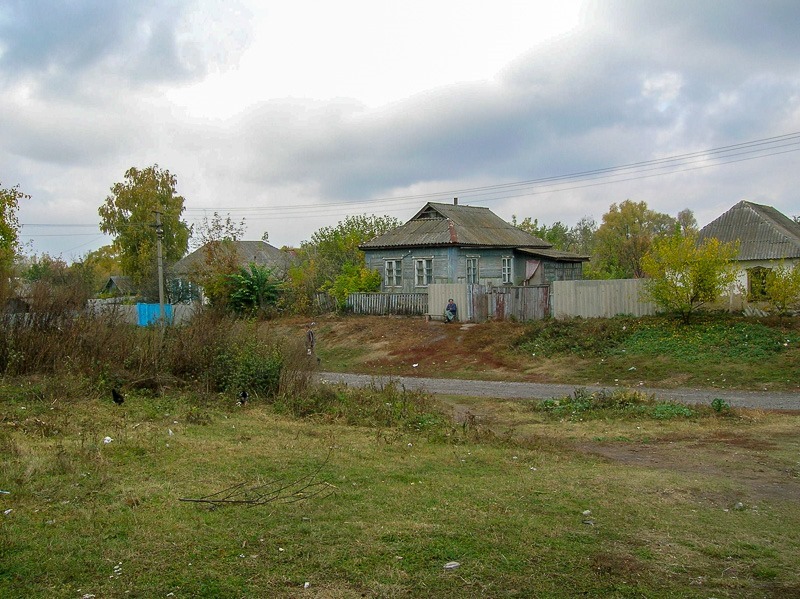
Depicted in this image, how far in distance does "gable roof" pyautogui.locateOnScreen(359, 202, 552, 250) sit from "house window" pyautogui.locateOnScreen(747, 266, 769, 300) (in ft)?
41.3

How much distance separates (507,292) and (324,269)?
1715 cm

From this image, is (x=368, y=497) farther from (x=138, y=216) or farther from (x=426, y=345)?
(x=138, y=216)

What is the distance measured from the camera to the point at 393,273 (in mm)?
39688

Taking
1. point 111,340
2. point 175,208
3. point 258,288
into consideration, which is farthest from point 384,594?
point 175,208

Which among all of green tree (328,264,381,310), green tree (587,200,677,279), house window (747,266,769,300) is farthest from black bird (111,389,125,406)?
green tree (587,200,677,279)

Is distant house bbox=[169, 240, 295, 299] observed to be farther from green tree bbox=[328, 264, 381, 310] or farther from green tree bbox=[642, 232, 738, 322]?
green tree bbox=[642, 232, 738, 322]

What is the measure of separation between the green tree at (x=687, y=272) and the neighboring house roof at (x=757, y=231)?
6.08 metres

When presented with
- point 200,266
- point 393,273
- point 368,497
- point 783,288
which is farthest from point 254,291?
point 368,497

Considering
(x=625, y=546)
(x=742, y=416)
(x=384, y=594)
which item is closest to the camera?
(x=384, y=594)

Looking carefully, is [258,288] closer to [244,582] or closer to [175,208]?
[175,208]

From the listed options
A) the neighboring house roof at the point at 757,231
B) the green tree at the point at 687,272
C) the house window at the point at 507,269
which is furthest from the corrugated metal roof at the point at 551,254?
the green tree at the point at 687,272

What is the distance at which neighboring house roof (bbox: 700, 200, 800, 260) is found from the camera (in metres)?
32.1

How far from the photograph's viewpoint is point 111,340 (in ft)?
51.0

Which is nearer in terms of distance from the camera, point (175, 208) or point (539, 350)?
point (539, 350)
